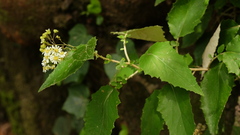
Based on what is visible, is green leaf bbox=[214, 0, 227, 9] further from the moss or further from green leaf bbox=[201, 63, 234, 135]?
the moss

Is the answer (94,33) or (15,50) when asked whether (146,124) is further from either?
(15,50)

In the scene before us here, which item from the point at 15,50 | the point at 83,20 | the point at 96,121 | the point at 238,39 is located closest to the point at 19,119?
the point at 15,50

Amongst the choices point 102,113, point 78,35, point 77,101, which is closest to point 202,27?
point 102,113

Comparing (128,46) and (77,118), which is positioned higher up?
(128,46)

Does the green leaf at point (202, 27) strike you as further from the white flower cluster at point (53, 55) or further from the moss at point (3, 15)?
the moss at point (3, 15)

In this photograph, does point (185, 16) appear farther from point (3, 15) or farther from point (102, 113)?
point (3, 15)
